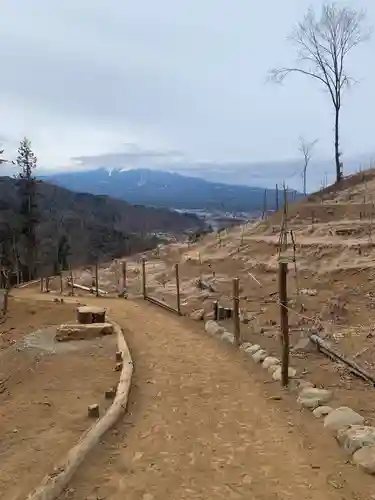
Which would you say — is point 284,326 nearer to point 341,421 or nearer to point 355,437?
point 341,421

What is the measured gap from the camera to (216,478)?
13.7ft

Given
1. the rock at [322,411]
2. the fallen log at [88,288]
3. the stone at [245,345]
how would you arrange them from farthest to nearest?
the fallen log at [88,288] → the stone at [245,345] → the rock at [322,411]

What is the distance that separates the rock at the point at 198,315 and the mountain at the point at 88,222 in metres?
20.1

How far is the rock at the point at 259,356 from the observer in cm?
771

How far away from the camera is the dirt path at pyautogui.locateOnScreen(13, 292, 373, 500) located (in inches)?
157

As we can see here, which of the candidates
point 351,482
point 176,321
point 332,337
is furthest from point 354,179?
point 351,482

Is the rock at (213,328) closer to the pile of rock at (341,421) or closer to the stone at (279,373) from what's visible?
the pile of rock at (341,421)

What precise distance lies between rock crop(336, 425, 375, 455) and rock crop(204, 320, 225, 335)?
16.4 ft

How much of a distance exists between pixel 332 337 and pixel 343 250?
6.16 m

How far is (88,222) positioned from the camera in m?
53.7

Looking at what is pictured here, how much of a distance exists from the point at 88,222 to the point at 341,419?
50267 millimetres

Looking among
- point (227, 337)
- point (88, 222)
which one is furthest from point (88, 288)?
point (88, 222)

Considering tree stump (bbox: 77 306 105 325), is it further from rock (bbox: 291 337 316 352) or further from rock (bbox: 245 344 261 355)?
rock (bbox: 291 337 316 352)

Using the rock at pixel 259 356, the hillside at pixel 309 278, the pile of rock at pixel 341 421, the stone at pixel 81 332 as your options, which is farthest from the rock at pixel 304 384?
the stone at pixel 81 332
